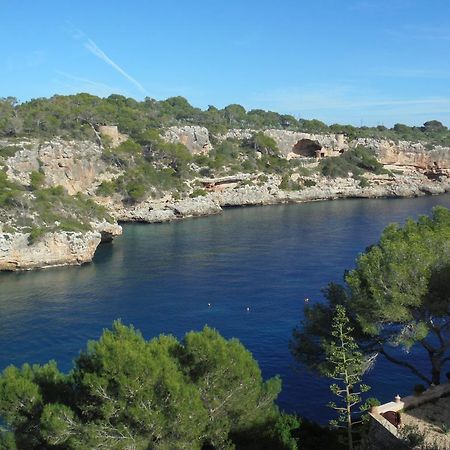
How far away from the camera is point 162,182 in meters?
68.5

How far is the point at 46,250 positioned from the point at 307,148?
6098 cm

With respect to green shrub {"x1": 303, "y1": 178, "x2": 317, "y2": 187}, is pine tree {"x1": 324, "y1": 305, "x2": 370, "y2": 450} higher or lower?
lower

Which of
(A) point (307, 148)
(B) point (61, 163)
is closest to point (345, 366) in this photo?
(B) point (61, 163)

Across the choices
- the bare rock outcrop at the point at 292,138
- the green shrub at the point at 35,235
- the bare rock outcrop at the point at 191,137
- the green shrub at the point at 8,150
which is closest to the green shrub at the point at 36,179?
the green shrub at the point at 8,150

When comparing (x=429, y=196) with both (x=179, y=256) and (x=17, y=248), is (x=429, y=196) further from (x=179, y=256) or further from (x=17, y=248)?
(x=17, y=248)

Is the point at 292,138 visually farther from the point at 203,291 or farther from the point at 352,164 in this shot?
the point at 203,291

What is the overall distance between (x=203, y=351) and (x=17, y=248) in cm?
3233

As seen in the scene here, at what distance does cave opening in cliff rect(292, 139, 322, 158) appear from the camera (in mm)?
91875

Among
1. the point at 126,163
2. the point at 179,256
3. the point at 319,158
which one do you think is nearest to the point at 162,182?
the point at 126,163

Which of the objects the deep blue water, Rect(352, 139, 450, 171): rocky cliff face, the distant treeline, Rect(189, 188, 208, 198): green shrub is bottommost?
the deep blue water

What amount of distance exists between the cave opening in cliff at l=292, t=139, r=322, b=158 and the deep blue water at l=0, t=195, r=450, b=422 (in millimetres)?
35220

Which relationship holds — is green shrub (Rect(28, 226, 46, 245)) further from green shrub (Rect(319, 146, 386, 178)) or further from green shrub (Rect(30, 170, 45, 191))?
green shrub (Rect(319, 146, 386, 178))

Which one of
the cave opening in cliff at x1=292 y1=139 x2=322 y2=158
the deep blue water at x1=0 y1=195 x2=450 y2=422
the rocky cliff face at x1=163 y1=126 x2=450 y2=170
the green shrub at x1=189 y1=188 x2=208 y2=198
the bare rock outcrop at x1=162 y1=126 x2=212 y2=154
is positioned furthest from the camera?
the cave opening in cliff at x1=292 y1=139 x2=322 y2=158

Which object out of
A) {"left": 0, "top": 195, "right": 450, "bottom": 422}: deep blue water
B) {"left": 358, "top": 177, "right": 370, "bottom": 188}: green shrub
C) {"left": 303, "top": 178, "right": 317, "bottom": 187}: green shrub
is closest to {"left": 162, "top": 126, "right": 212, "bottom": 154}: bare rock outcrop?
{"left": 303, "top": 178, "right": 317, "bottom": 187}: green shrub
